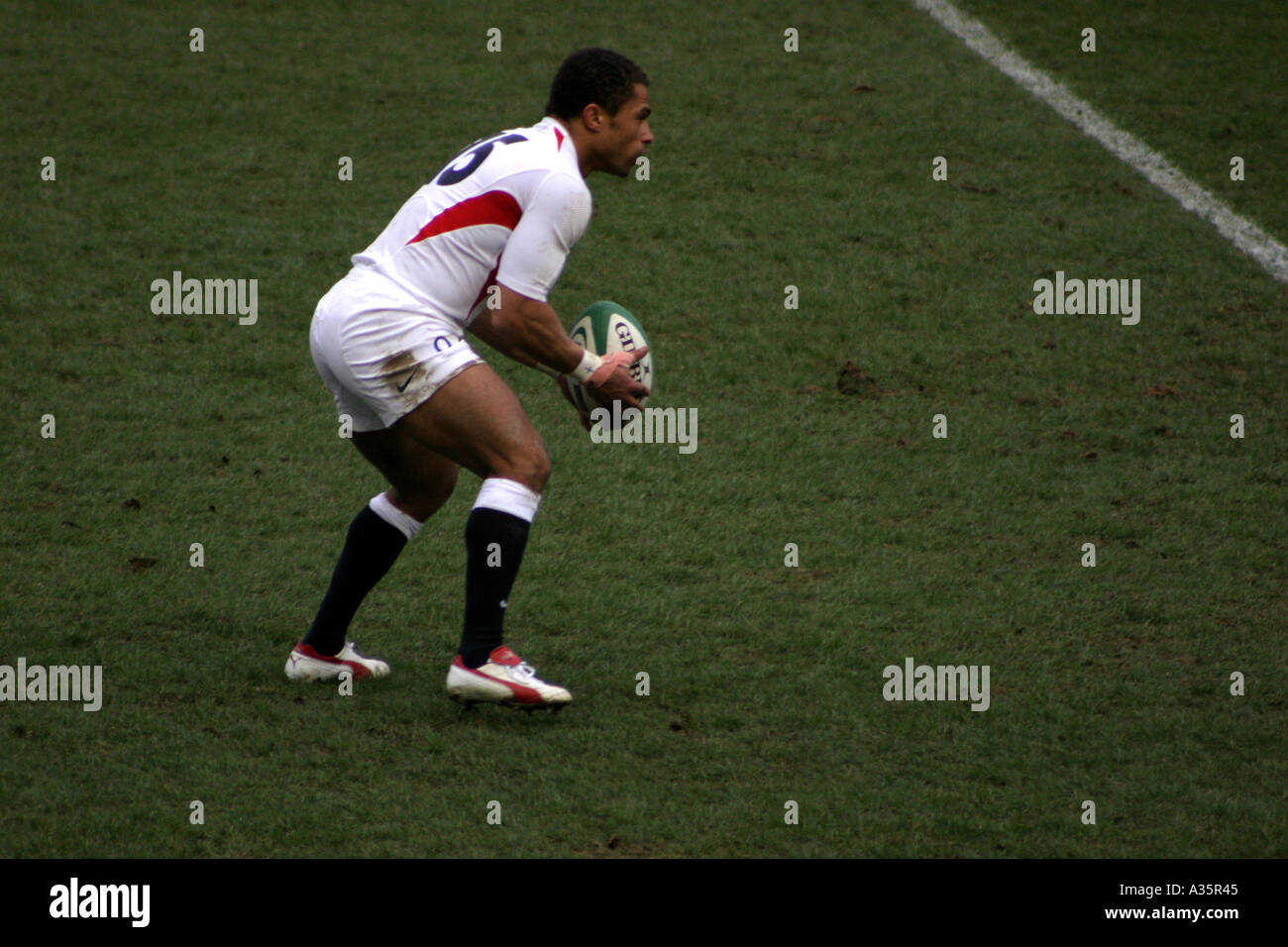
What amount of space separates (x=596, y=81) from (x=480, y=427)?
1.13m

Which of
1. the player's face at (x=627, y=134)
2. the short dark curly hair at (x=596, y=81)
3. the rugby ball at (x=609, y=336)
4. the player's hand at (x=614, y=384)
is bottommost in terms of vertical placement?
the player's hand at (x=614, y=384)

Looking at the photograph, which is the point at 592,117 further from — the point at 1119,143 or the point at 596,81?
the point at 1119,143

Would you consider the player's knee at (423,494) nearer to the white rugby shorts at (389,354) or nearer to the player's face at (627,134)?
the white rugby shorts at (389,354)

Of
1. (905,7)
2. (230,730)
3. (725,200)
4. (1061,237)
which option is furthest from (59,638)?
(905,7)

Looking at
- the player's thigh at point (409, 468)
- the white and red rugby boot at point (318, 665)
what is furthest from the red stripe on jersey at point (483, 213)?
the white and red rugby boot at point (318, 665)

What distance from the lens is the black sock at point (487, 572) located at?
4.28 metres

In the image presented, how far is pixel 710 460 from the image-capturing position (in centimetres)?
691

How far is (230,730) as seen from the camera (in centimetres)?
436

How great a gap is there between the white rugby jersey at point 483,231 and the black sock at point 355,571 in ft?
2.45

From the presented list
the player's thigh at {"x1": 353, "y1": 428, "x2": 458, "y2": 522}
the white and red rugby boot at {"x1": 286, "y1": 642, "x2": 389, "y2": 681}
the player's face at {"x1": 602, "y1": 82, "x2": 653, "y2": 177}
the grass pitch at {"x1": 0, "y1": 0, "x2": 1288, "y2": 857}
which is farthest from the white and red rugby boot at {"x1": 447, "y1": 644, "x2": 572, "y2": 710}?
the player's face at {"x1": 602, "y1": 82, "x2": 653, "y2": 177}

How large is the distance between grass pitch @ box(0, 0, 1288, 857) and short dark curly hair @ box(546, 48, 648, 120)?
187cm

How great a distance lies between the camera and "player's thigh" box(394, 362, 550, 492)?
4262mm
